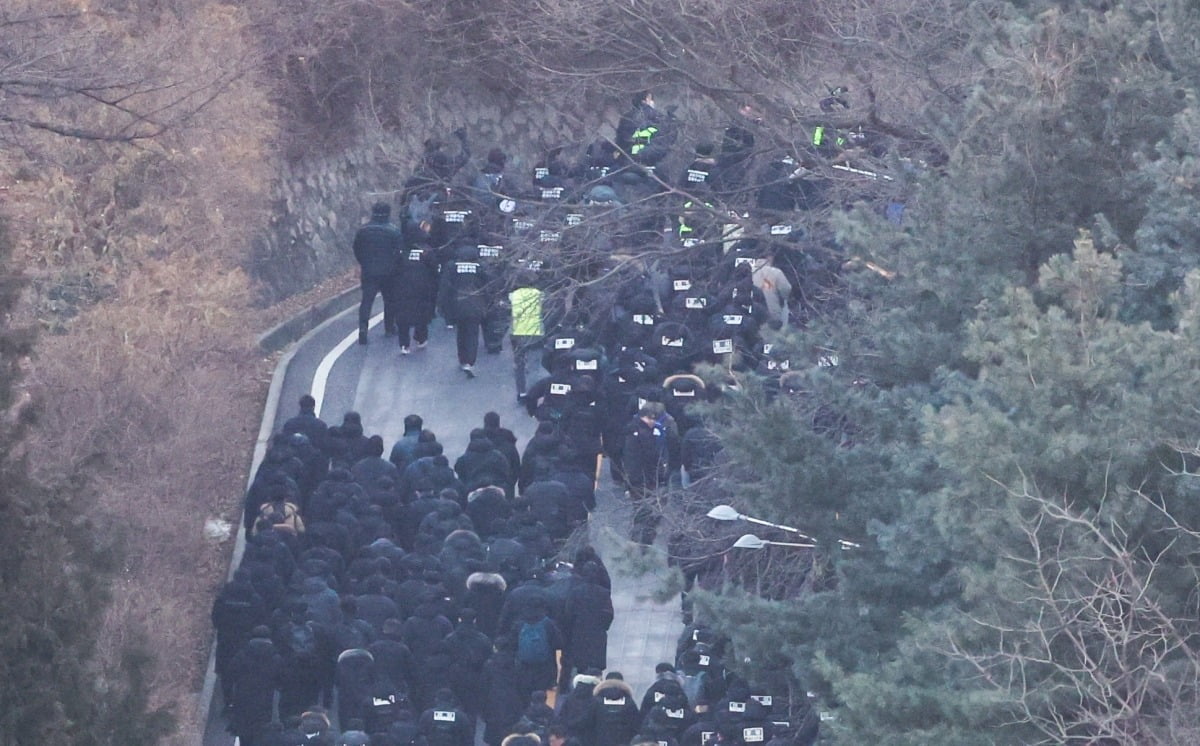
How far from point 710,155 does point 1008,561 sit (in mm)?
12446

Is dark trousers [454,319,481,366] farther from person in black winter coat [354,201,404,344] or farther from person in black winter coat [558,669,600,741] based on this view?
person in black winter coat [558,669,600,741]

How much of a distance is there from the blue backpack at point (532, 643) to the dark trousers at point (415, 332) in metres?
Answer: 8.55

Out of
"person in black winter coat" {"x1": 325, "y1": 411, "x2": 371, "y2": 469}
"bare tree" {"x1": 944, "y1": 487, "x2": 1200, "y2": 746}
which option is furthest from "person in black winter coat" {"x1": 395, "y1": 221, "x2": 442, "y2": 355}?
"bare tree" {"x1": 944, "y1": 487, "x2": 1200, "y2": 746}

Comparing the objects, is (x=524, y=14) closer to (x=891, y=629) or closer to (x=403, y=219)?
(x=403, y=219)

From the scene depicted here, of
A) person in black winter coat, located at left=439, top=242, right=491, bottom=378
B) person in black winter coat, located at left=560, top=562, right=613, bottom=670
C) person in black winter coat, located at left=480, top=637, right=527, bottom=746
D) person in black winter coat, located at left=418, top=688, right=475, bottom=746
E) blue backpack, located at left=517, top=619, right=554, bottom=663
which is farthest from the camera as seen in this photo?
person in black winter coat, located at left=439, top=242, right=491, bottom=378

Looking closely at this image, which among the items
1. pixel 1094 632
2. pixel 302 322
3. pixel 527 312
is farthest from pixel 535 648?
pixel 302 322

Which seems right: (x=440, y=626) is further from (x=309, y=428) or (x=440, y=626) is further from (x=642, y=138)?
(x=642, y=138)

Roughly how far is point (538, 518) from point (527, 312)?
208 cm

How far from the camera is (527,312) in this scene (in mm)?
17391

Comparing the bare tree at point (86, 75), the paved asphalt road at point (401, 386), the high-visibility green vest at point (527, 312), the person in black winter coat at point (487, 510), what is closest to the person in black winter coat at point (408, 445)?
the person in black winter coat at point (487, 510)

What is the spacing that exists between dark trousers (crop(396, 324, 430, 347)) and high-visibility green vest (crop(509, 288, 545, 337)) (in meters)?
3.28

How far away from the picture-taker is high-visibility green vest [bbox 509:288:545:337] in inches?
656

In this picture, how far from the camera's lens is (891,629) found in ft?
34.3

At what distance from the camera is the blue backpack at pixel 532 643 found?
15.0 m
